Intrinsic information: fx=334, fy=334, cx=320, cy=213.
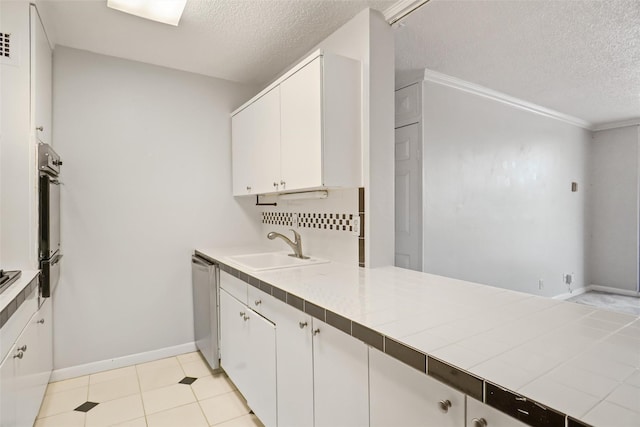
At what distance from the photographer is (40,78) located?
6.73 feet

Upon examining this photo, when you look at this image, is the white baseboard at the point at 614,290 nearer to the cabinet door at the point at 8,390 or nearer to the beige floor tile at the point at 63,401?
the cabinet door at the point at 8,390

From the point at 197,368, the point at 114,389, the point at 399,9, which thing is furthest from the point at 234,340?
the point at 399,9

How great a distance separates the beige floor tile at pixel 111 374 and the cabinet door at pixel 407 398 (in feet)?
7.59

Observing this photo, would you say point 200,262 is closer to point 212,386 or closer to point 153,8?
point 212,386

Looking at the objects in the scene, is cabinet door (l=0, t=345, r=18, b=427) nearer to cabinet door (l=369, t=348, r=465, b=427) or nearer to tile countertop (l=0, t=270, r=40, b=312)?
tile countertop (l=0, t=270, r=40, b=312)

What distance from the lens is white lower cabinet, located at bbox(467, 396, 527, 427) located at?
27.8 inches

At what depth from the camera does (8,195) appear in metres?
1.85

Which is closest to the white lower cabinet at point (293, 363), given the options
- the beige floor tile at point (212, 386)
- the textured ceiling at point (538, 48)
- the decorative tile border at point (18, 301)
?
the beige floor tile at point (212, 386)

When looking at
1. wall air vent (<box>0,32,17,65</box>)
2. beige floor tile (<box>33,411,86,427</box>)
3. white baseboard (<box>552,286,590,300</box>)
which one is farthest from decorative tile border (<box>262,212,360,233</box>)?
white baseboard (<box>552,286,590,300</box>)

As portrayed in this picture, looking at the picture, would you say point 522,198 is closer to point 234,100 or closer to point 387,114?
point 387,114

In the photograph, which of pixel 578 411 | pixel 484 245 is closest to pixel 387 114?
pixel 578 411

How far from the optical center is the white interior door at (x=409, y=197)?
3.01 metres

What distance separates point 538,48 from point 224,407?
11.1ft

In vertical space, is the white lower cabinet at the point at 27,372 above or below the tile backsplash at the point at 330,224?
below
